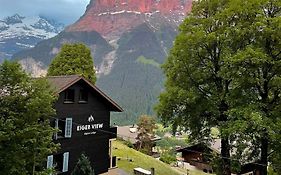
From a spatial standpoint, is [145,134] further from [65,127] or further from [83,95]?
[65,127]

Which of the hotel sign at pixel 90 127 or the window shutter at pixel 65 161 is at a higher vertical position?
the hotel sign at pixel 90 127

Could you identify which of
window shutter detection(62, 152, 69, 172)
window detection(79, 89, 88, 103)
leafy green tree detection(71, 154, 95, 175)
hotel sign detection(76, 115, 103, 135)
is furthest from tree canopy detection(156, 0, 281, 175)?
window shutter detection(62, 152, 69, 172)

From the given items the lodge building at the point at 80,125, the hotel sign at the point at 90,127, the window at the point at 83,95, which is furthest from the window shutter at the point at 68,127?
the window at the point at 83,95

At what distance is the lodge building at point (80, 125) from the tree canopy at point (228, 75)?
7.51m

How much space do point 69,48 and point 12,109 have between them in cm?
2901

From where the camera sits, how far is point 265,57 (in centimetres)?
1891

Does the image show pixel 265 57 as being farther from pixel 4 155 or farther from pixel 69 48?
pixel 69 48

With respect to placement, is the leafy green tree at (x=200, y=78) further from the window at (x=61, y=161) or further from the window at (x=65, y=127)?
the window at (x=61, y=161)

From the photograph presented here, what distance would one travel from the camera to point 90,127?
29.9 meters

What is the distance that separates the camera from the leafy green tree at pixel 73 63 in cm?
4431

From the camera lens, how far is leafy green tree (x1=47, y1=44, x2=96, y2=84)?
44312 mm

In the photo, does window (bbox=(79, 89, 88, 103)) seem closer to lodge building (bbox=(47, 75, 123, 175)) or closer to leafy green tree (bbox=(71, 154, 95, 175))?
lodge building (bbox=(47, 75, 123, 175))

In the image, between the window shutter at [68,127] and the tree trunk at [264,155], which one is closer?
the tree trunk at [264,155]

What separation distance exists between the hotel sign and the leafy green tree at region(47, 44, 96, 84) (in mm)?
14549
